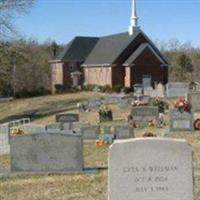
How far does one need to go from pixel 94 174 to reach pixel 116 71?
46733 mm

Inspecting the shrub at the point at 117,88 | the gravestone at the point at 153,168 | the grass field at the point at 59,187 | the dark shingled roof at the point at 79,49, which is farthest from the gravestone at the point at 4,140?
the dark shingled roof at the point at 79,49

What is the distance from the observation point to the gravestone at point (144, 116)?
2344cm

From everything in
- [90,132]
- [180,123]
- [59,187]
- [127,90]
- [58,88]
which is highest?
[58,88]

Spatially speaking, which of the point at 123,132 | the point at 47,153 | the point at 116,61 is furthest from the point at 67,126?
the point at 116,61

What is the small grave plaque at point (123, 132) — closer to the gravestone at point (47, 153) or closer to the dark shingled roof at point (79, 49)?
the gravestone at point (47, 153)

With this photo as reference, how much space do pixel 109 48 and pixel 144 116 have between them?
38941 mm

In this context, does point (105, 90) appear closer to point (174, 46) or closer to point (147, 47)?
point (147, 47)

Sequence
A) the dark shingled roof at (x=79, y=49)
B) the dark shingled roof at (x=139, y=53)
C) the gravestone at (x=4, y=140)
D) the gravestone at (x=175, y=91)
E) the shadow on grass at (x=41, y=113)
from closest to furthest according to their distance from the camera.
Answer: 1. the gravestone at (x=4, y=140)
2. the shadow on grass at (x=41, y=113)
3. the gravestone at (x=175, y=91)
4. the dark shingled roof at (x=139, y=53)
5. the dark shingled roof at (x=79, y=49)

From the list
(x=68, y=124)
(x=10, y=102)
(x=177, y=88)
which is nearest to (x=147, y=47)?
(x=10, y=102)

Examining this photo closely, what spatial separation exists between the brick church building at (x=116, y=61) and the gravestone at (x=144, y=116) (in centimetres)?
3262

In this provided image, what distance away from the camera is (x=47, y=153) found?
1223 centimetres

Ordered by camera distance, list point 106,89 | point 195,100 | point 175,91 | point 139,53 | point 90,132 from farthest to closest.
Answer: point 139,53 < point 106,89 < point 175,91 < point 195,100 < point 90,132

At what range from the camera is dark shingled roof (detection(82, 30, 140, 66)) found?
58.4 meters

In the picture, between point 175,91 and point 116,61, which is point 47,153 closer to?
point 175,91
